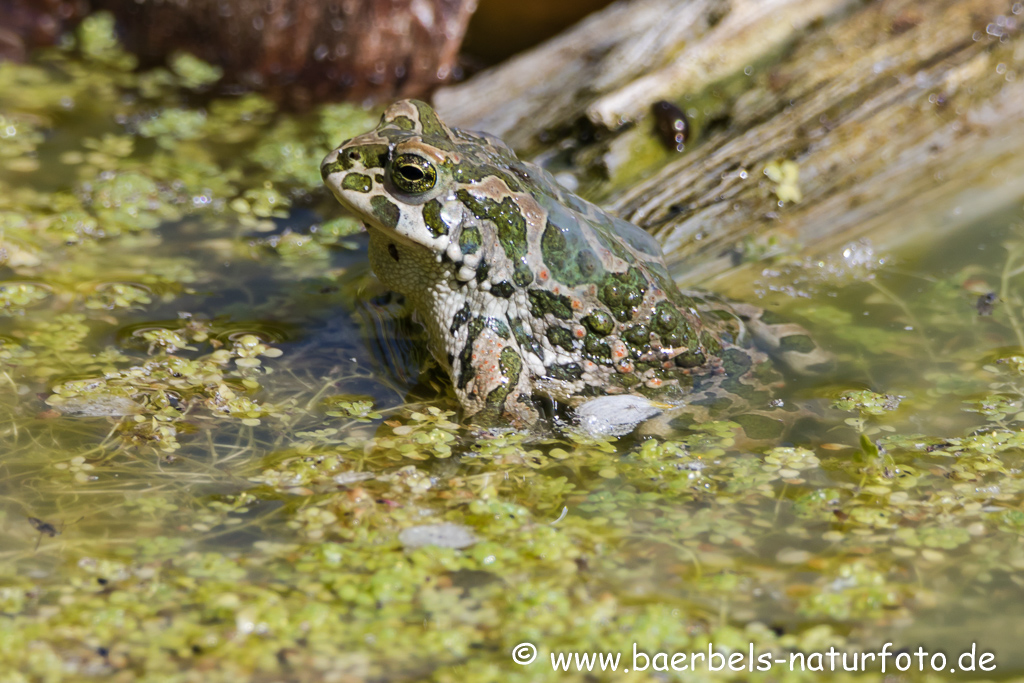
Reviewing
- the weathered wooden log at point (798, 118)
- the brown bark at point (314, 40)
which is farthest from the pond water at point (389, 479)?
the brown bark at point (314, 40)

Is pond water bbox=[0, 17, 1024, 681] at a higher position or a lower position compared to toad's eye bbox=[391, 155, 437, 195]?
lower

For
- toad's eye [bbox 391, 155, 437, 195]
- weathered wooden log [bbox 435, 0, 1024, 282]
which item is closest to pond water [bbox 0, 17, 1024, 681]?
weathered wooden log [bbox 435, 0, 1024, 282]

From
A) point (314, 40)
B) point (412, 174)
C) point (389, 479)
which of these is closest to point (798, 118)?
point (412, 174)

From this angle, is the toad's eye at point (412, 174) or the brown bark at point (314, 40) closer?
the toad's eye at point (412, 174)

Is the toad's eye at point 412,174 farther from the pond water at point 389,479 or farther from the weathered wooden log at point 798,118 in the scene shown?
the weathered wooden log at point 798,118

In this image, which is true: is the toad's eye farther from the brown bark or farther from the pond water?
the brown bark

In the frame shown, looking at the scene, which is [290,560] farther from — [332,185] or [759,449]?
[759,449]
